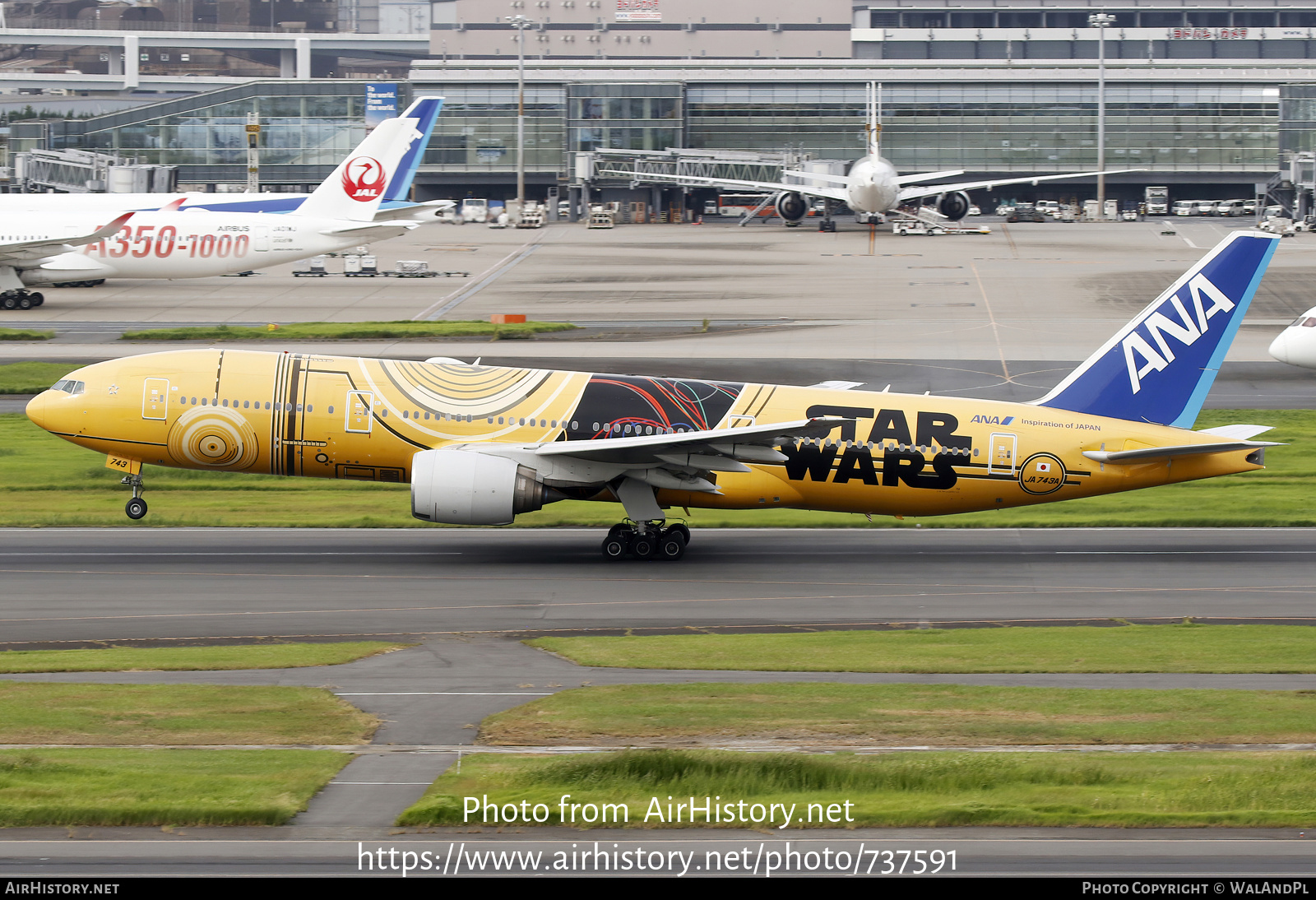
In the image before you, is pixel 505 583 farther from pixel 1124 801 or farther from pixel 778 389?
pixel 1124 801

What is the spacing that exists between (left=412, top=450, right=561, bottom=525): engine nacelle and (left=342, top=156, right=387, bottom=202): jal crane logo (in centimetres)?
6245

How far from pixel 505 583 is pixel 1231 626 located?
16323 mm

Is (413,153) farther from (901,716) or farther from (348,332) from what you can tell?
(901,716)

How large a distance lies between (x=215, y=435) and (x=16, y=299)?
59.8 metres

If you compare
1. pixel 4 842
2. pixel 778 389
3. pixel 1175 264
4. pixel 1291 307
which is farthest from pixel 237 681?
pixel 1175 264

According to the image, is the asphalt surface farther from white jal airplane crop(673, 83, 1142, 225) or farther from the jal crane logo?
white jal airplane crop(673, 83, 1142, 225)

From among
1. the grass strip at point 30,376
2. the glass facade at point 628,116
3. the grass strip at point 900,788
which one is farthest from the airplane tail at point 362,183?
the grass strip at point 900,788

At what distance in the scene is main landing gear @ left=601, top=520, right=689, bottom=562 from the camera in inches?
1478

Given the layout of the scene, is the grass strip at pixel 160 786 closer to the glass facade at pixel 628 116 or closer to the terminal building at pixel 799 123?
the terminal building at pixel 799 123

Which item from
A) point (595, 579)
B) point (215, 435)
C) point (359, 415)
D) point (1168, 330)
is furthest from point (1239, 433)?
point (215, 435)

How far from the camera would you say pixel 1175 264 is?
357ft

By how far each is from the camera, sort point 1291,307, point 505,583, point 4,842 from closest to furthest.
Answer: point 4,842
point 505,583
point 1291,307

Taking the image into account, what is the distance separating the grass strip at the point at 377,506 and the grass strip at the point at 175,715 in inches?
687

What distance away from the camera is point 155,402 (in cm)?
3753
